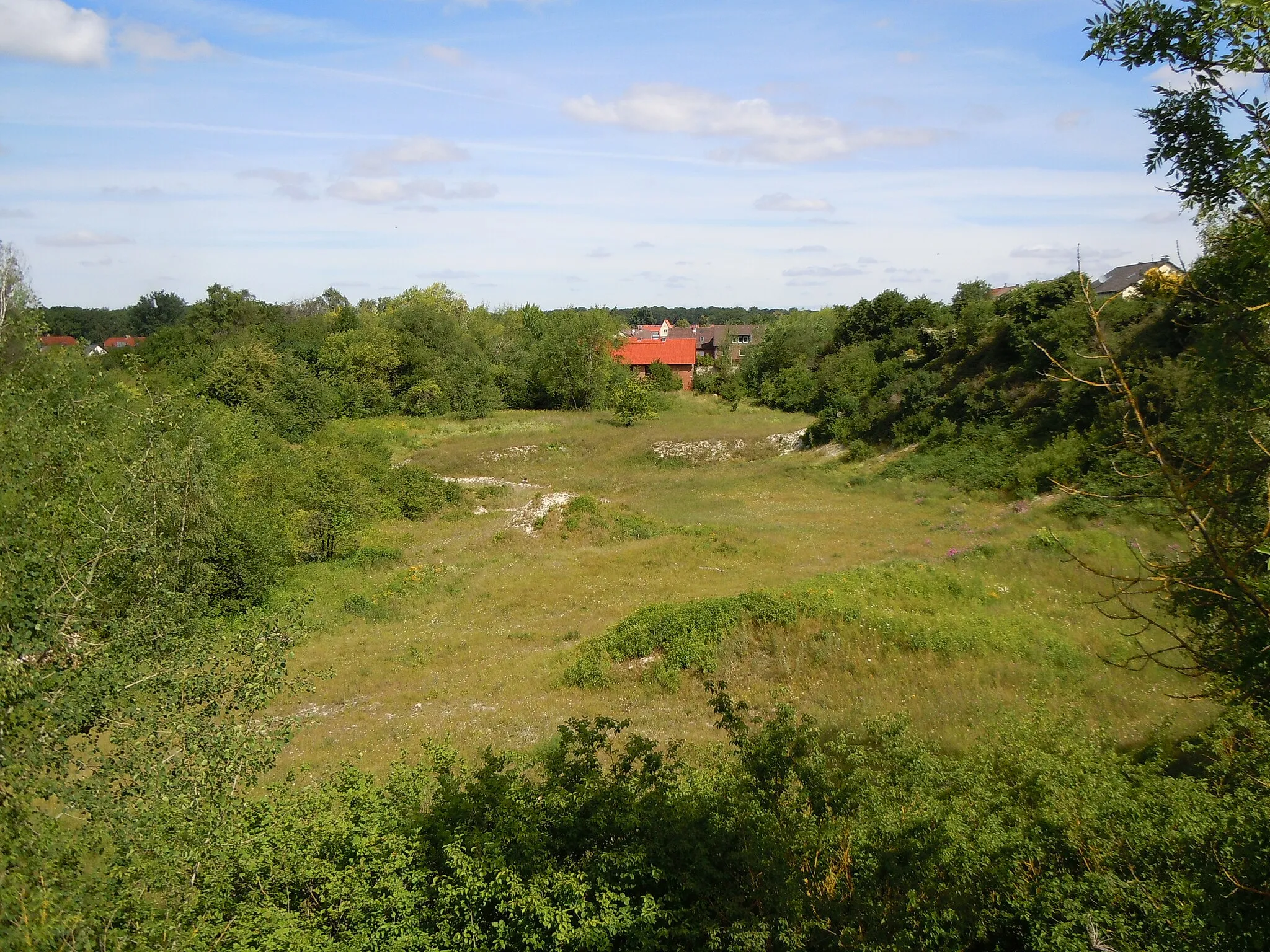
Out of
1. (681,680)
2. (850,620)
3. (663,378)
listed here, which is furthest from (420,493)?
(663,378)

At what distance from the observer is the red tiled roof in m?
70.1

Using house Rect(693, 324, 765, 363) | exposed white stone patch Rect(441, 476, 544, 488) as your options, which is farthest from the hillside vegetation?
house Rect(693, 324, 765, 363)

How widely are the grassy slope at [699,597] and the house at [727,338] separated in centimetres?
5306

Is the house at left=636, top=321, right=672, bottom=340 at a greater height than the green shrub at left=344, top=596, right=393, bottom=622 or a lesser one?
greater

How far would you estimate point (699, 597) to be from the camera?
18609 mm

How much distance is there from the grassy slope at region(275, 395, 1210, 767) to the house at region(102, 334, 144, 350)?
2166 inches

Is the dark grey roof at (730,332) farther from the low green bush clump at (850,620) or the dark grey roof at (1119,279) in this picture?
the low green bush clump at (850,620)

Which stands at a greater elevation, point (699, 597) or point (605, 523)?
point (605, 523)

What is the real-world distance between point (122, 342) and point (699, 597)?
268 ft

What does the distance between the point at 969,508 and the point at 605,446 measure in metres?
22.7

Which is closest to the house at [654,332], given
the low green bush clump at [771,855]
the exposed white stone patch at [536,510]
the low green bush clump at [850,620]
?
the exposed white stone patch at [536,510]

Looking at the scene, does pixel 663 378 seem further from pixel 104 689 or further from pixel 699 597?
pixel 104 689

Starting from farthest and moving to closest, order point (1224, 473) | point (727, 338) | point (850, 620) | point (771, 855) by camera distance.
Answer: point (727, 338)
point (850, 620)
point (771, 855)
point (1224, 473)

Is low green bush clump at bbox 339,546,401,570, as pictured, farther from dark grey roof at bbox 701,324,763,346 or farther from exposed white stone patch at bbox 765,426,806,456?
dark grey roof at bbox 701,324,763,346
